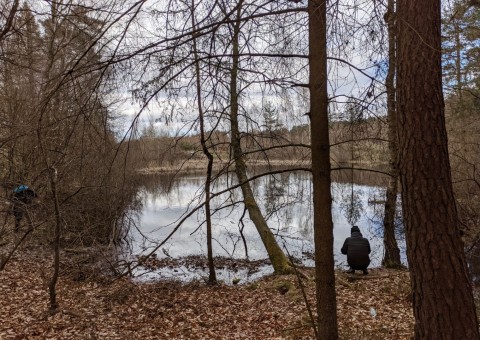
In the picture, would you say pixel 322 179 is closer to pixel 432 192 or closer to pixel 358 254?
pixel 432 192

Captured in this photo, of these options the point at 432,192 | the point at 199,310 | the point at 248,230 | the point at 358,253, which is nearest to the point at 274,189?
the point at 358,253

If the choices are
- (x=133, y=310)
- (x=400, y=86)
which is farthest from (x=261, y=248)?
(x=400, y=86)

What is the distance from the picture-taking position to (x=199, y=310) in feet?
22.1

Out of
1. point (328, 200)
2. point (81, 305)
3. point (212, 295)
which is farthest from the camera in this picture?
point (212, 295)

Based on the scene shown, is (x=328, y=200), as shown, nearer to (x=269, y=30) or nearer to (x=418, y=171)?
(x=418, y=171)

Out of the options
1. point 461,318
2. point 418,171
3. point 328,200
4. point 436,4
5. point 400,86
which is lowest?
point 461,318

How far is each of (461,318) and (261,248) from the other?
35.2 ft

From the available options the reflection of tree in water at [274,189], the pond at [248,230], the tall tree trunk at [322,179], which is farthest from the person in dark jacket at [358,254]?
the tall tree trunk at [322,179]

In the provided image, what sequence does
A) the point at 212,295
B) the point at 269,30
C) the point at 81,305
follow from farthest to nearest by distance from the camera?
the point at 212,295
the point at 81,305
the point at 269,30

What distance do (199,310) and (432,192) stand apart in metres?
5.32

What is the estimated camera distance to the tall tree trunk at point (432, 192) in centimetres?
243

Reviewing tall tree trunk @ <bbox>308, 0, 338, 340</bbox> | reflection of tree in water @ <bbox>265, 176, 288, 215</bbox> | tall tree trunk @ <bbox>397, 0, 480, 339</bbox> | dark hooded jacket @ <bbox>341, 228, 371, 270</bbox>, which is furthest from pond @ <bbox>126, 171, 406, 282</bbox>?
tall tree trunk @ <bbox>397, 0, 480, 339</bbox>

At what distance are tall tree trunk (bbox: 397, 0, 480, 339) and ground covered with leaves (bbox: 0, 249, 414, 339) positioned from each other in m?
2.38

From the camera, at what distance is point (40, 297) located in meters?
7.00
